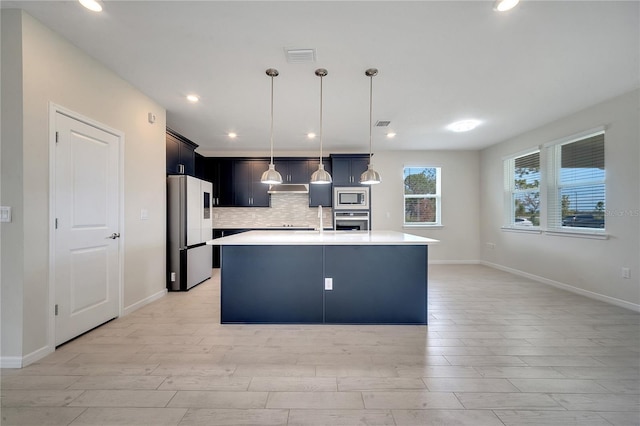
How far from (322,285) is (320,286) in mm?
23

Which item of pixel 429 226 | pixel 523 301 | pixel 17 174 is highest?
pixel 17 174

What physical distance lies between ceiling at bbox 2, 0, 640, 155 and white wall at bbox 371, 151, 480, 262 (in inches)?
83.0

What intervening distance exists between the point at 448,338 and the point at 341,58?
109 inches

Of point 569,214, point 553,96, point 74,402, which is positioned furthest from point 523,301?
point 74,402

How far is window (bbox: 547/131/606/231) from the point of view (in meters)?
3.55

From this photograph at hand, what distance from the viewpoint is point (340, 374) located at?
1.86m

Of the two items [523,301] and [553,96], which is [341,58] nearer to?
[553,96]

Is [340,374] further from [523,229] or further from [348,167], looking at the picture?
[523,229]

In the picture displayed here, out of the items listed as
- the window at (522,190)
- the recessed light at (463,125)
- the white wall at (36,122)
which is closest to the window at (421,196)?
the window at (522,190)

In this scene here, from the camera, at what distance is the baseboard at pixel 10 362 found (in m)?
1.91

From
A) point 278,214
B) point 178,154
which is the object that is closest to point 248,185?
point 278,214

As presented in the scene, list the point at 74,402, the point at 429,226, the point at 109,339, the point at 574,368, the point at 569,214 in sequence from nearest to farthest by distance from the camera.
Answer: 1. the point at 74,402
2. the point at 574,368
3. the point at 109,339
4. the point at 569,214
5. the point at 429,226

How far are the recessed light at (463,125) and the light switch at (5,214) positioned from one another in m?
5.21

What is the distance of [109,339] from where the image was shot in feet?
7.81
